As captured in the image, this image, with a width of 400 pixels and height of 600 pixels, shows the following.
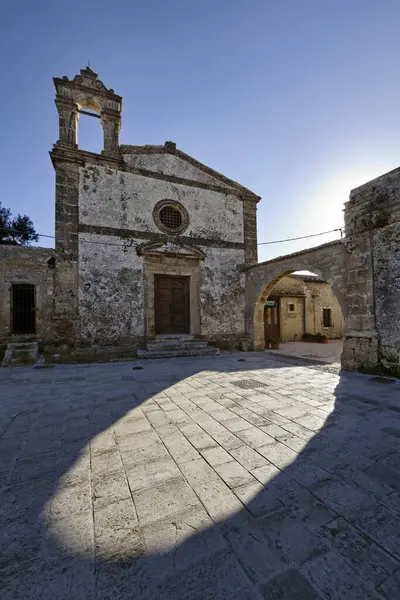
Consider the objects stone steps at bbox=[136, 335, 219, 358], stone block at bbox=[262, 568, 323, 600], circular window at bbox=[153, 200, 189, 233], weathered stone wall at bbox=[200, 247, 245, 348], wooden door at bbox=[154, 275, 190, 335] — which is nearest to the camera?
stone block at bbox=[262, 568, 323, 600]

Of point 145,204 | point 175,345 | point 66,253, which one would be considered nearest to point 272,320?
point 175,345

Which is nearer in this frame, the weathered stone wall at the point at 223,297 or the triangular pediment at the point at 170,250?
the triangular pediment at the point at 170,250

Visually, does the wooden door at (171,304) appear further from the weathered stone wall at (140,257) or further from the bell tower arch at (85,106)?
the bell tower arch at (85,106)

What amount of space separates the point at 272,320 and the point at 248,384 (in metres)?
10.9

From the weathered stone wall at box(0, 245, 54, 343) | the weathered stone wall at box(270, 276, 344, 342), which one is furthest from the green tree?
the weathered stone wall at box(270, 276, 344, 342)

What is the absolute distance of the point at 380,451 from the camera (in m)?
2.69

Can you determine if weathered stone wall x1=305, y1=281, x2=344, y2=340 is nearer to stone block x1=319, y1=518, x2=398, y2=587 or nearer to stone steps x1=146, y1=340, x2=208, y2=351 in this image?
stone steps x1=146, y1=340, x2=208, y2=351

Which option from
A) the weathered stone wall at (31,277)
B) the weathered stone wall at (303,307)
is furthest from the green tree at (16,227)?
the weathered stone wall at (303,307)

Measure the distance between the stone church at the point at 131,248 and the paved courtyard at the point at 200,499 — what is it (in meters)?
4.67

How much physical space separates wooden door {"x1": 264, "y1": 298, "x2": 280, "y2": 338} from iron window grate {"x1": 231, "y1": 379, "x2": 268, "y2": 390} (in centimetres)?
1021

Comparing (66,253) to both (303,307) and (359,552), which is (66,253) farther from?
(303,307)

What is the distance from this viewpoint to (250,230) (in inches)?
453

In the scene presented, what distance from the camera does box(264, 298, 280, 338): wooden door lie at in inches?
609

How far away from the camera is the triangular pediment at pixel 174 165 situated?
→ 959 cm
